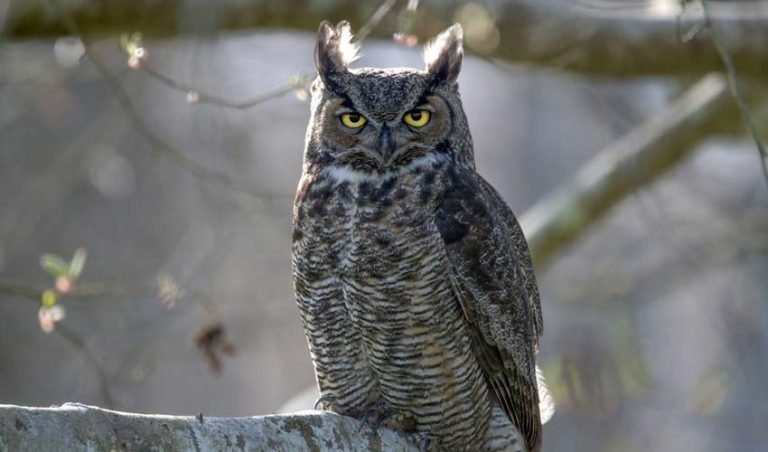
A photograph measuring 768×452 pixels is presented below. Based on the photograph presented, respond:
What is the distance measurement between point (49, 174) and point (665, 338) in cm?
934

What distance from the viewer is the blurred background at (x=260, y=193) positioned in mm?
5727

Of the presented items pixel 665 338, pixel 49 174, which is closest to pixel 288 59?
pixel 49 174

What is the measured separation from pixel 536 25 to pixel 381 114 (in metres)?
2.35

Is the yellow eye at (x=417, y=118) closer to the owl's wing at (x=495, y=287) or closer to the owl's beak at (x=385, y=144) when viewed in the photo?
the owl's beak at (x=385, y=144)

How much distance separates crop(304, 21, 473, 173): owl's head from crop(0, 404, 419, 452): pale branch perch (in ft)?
3.17

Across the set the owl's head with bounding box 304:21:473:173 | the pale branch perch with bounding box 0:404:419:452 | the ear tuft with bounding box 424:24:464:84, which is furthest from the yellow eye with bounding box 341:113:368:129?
the pale branch perch with bounding box 0:404:419:452

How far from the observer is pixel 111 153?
780 cm

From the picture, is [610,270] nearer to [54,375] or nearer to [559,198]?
[559,198]

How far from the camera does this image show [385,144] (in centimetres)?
400

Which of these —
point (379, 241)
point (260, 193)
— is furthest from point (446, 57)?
point (260, 193)

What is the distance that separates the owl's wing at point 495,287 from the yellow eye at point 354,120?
36 centimetres

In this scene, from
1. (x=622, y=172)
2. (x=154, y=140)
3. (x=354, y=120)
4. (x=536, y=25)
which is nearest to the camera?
(x=354, y=120)

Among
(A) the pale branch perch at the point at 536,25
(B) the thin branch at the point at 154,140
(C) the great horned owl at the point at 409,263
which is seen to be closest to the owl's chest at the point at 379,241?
(C) the great horned owl at the point at 409,263

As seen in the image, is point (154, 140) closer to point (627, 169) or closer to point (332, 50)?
point (332, 50)
